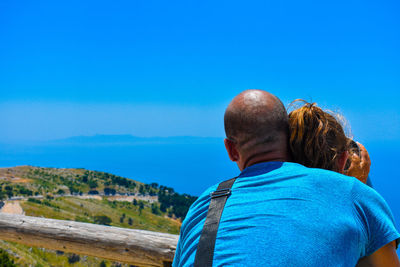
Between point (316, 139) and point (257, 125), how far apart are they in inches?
15.6

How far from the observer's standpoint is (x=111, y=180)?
367 feet

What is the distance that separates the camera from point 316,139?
1.82 m

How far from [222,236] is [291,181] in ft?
1.04

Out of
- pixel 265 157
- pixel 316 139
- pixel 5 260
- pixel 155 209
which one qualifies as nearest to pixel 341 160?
pixel 316 139

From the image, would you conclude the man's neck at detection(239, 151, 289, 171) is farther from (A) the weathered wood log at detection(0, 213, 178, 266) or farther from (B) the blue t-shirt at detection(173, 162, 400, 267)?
(A) the weathered wood log at detection(0, 213, 178, 266)

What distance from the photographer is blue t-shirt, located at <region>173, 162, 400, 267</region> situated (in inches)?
49.9

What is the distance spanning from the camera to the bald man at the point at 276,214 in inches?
50.2

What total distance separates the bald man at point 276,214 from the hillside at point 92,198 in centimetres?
5442

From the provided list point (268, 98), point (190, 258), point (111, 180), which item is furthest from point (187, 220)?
point (111, 180)

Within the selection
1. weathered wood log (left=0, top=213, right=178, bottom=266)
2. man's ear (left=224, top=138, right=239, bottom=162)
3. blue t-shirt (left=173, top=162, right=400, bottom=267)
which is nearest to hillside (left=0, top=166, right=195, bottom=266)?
weathered wood log (left=0, top=213, right=178, bottom=266)

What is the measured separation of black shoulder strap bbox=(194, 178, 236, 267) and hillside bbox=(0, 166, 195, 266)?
5442 cm

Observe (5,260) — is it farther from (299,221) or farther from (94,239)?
(299,221)

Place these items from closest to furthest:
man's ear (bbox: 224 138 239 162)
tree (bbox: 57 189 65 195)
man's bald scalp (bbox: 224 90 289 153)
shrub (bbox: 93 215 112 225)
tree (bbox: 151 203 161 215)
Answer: man's bald scalp (bbox: 224 90 289 153) → man's ear (bbox: 224 138 239 162) → shrub (bbox: 93 215 112 225) → tree (bbox: 57 189 65 195) → tree (bbox: 151 203 161 215)

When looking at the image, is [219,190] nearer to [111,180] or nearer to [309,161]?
[309,161]
